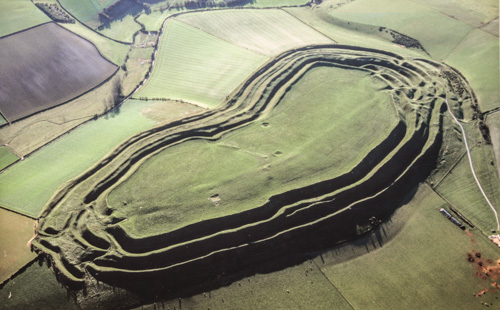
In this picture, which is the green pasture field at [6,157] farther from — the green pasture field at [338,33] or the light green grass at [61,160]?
the green pasture field at [338,33]

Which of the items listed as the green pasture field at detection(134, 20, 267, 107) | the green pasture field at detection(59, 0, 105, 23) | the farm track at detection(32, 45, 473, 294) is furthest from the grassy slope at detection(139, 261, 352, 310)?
the green pasture field at detection(59, 0, 105, 23)

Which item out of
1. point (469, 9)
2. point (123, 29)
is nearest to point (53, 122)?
point (123, 29)

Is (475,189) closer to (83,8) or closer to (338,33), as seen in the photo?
(338,33)

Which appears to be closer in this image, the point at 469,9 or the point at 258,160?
the point at 258,160

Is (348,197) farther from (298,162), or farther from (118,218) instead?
(118,218)

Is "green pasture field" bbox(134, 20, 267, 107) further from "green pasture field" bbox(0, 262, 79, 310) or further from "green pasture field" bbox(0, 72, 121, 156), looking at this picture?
"green pasture field" bbox(0, 262, 79, 310)

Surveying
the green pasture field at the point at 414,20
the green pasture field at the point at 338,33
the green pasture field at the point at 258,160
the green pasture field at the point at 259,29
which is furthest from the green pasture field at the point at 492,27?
the green pasture field at the point at 258,160
